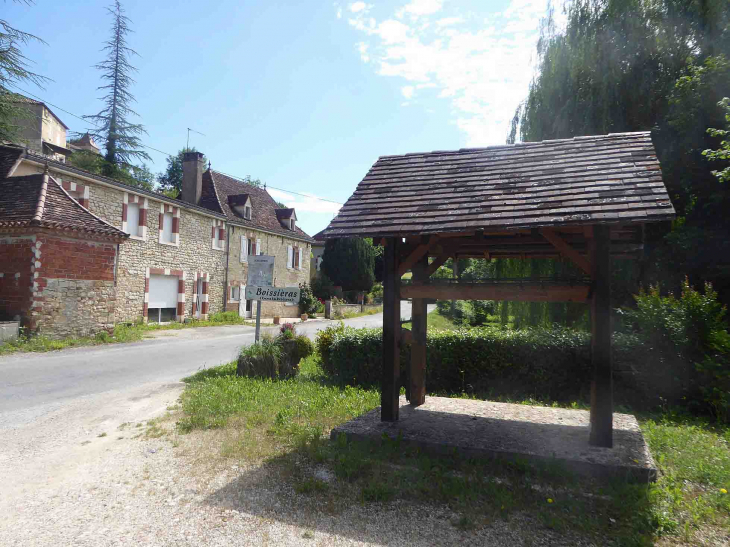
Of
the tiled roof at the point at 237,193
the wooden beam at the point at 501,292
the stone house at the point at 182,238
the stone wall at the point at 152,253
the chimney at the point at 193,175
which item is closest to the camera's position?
the wooden beam at the point at 501,292

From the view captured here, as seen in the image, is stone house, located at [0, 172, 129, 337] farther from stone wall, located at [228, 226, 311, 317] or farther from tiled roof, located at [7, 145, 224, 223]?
stone wall, located at [228, 226, 311, 317]

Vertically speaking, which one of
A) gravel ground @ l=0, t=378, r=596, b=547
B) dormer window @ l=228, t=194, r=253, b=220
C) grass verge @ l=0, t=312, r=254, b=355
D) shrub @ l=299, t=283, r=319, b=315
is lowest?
gravel ground @ l=0, t=378, r=596, b=547

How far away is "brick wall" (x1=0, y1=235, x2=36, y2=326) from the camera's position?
13.4 m

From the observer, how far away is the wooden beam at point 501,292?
17.4 feet

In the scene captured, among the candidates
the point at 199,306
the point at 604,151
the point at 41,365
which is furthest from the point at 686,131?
the point at 199,306

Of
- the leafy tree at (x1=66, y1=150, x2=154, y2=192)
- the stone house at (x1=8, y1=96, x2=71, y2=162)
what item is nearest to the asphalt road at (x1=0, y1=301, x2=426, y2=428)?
the stone house at (x1=8, y1=96, x2=71, y2=162)

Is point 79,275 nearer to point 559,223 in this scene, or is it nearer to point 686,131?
point 559,223

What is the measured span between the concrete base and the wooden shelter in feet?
0.99

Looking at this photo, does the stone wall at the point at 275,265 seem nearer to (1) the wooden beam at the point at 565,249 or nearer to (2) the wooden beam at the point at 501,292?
(2) the wooden beam at the point at 501,292

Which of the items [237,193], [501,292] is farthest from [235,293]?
[501,292]

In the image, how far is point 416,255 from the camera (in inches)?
234

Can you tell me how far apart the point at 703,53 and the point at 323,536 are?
14.5m

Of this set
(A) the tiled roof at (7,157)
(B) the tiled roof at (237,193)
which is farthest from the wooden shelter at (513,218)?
(B) the tiled roof at (237,193)

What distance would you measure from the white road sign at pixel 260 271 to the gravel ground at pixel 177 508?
5.04 meters
